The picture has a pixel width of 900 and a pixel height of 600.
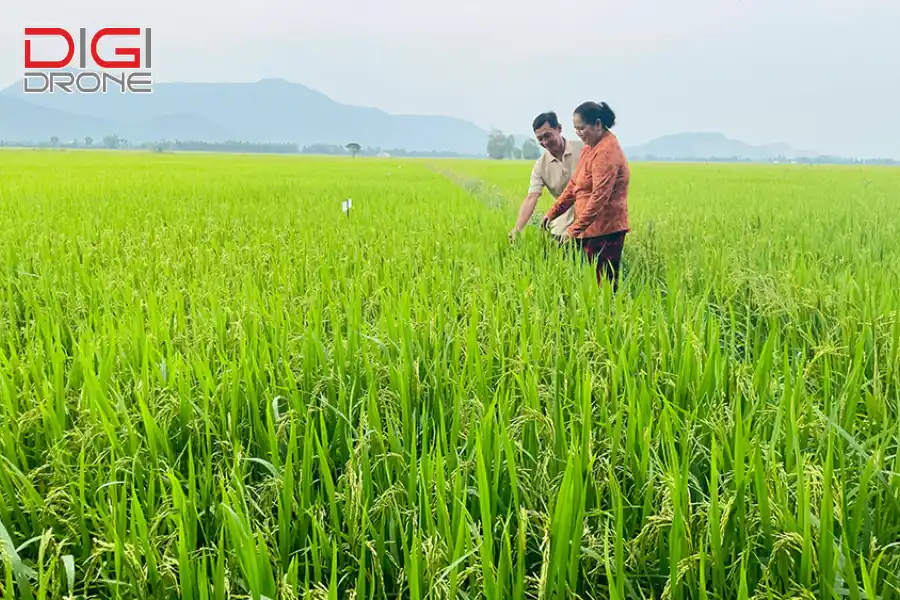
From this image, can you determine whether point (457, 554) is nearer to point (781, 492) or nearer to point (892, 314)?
point (781, 492)

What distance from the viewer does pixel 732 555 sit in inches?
46.8

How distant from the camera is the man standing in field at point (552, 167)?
455 cm

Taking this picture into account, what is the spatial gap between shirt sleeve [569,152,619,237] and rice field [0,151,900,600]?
0.50 meters

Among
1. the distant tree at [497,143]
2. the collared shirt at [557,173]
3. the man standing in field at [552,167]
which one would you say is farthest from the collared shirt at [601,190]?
the distant tree at [497,143]

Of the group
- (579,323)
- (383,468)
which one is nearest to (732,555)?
(383,468)

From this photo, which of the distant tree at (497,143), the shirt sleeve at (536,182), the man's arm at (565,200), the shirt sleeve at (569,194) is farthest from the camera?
the distant tree at (497,143)

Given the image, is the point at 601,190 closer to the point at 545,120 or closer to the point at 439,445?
the point at 545,120

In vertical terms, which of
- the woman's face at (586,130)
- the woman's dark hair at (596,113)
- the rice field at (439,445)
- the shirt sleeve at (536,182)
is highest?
the woman's dark hair at (596,113)

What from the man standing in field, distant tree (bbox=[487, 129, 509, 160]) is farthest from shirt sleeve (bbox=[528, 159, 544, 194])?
distant tree (bbox=[487, 129, 509, 160])

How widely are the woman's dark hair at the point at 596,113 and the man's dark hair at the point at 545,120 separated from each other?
611mm

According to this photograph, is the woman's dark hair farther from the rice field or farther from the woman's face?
the rice field

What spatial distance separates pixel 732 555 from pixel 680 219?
6.29 metres

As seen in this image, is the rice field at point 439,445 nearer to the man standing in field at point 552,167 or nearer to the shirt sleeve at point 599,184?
the shirt sleeve at point 599,184

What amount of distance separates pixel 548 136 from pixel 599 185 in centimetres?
83
